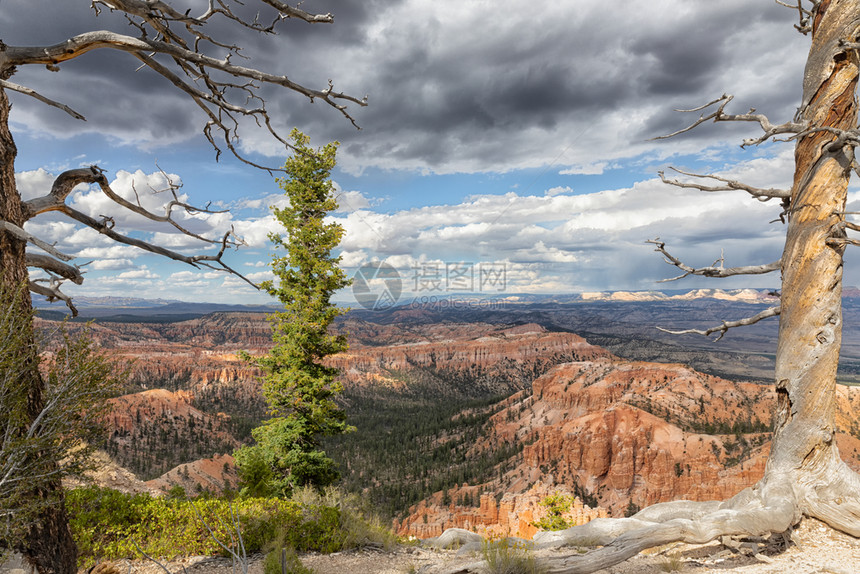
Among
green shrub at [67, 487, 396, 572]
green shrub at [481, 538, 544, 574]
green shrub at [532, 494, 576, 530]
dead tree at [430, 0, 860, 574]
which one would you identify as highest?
dead tree at [430, 0, 860, 574]

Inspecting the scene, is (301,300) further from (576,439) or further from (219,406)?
(219,406)

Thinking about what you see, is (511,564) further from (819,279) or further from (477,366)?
(477,366)

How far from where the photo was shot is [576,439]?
221 feet

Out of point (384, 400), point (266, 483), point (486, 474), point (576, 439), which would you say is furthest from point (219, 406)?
point (266, 483)

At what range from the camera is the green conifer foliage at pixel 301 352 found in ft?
44.9

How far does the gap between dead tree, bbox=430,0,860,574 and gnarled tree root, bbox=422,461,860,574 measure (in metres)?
0.01

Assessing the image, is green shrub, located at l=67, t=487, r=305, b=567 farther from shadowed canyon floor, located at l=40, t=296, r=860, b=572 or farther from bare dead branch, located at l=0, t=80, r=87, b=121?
shadowed canyon floor, located at l=40, t=296, r=860, b=572

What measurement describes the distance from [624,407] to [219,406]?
114833 millimetres

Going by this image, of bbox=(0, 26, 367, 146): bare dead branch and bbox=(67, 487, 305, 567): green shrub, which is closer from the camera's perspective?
bbox=(0, 26, 367, 146): bare dead branch

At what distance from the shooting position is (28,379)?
180 inches

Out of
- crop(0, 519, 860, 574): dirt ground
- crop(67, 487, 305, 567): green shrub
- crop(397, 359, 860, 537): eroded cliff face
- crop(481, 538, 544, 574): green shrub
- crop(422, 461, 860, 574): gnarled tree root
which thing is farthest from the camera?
crop(397, 359, 860, 537): eroded cliff face

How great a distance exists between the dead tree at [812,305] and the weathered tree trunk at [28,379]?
645cm

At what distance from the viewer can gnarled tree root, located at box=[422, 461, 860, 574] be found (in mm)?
5047

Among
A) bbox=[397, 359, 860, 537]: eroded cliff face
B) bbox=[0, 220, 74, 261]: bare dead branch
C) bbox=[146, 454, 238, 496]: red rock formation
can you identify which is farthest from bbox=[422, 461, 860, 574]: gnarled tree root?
bbox=[146, 454, 238, 496]: red rock formation
